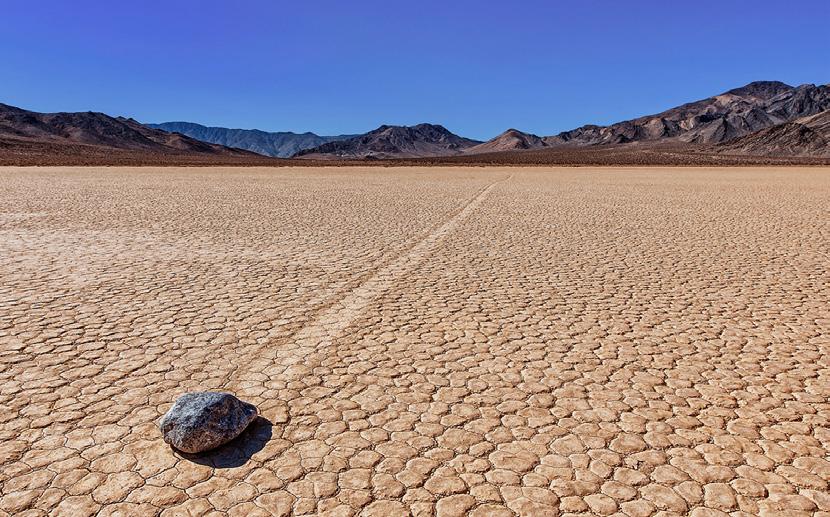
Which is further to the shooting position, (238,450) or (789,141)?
(789,141)

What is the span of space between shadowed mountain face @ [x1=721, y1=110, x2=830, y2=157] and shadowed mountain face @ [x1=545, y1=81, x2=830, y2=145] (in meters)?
24.1

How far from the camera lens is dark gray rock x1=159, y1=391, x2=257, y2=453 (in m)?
2.75

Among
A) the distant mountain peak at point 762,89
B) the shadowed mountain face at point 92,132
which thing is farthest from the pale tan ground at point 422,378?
the distant mountain peak at point 762,89

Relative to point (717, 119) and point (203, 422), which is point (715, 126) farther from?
point (203, 422)

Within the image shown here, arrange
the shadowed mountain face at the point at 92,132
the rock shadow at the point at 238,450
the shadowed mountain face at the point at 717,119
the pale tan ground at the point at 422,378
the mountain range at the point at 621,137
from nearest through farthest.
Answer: the pale tan ground at the point at 422,378 → the rock shadow at the point at 238,450 → the mountain range at the point at 621,137 → the shadowed mountain face at the point at 92,132 → the shadowed mountain face at the point at 717,119

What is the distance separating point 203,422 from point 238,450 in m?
0.21

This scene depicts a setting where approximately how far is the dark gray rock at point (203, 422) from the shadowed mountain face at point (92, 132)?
117134 millimetres

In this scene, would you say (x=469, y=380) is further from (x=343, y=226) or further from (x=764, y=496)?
(x=343, y=226)

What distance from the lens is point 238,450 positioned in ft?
9.20

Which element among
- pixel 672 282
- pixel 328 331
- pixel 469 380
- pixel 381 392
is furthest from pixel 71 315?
pixel 672 282

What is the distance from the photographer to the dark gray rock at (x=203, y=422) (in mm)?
2750

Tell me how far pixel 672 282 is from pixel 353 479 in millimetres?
4972

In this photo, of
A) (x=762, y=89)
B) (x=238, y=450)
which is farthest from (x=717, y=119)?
(x=238, y=450)

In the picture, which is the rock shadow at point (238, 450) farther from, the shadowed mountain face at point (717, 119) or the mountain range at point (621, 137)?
the shadowed mountain face at point (717, 119)
